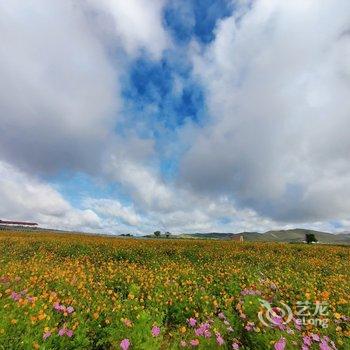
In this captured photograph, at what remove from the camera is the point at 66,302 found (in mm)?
7594

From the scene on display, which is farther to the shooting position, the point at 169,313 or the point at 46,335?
the point at 169,313

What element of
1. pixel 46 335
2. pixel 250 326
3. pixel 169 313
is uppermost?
pixel 169 313

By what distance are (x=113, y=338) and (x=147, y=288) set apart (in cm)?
396

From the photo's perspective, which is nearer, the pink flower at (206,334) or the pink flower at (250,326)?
the pink flower at (206,334)

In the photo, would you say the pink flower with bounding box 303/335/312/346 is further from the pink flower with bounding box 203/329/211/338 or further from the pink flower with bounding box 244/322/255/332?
the pink flower with bounding box 203/329/211/338

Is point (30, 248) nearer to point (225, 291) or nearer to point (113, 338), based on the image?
point (225, 291)

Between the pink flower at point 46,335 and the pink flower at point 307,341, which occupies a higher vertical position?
the pink flower at point 307,341

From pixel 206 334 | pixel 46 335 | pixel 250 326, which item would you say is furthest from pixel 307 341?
pixel 46 335

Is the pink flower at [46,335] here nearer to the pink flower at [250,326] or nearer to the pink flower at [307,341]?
the pink flower at [250,326]

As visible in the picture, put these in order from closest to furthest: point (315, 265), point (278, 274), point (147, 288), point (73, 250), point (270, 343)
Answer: point (270, 343) < point (147, 288) < point (278, 274) < point (315, 265) < point (73, 250)

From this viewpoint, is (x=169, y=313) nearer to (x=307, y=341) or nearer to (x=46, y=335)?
(x=46, y=335)

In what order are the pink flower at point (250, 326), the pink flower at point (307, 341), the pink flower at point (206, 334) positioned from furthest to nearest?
the pink flower at point (250, 326) < the pink flower at point (206, 334) < the pink flower at point (307, 341)

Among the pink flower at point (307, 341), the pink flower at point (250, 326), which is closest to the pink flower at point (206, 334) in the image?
the pink flower at point (250, 326)

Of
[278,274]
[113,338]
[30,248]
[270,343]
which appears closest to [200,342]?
[270,343]
